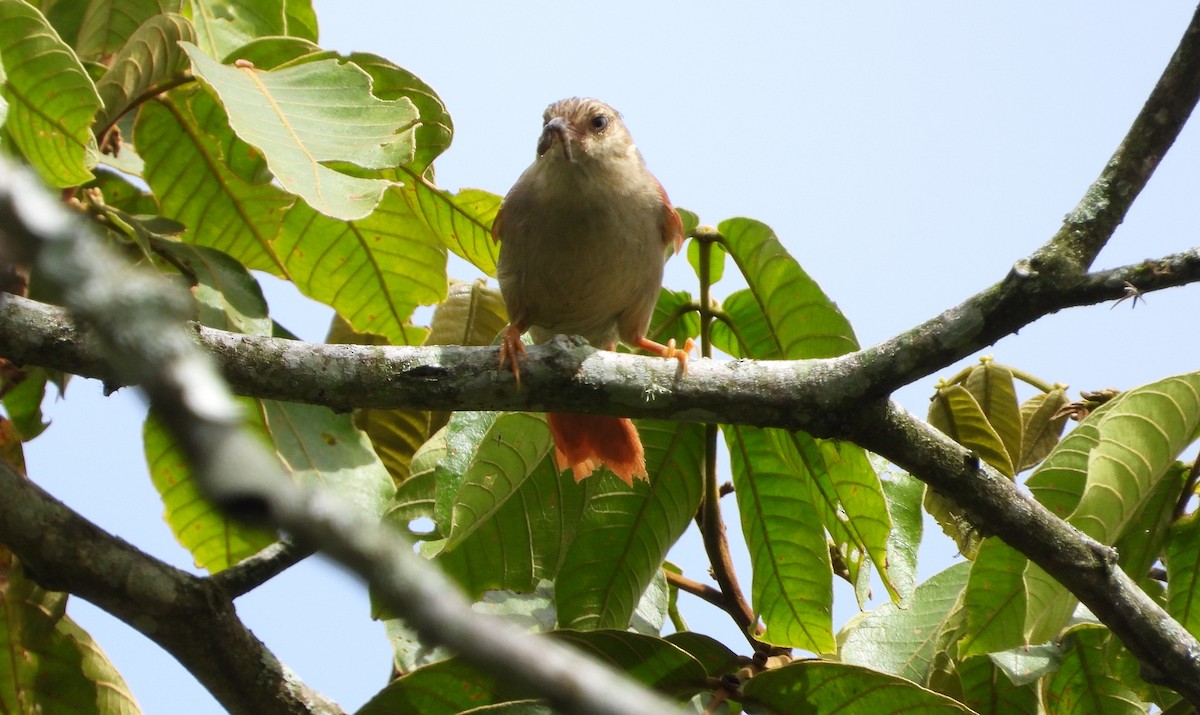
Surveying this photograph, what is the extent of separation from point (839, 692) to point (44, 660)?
174 centimetres

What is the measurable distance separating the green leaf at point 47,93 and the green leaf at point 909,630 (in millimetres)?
2059

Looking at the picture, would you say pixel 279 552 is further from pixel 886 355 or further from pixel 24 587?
pixel 886 355

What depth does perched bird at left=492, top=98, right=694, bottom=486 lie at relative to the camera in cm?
324

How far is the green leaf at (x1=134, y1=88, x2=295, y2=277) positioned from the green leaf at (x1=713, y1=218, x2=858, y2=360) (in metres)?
1.31

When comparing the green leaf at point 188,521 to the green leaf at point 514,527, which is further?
the green leaf at point 188,521

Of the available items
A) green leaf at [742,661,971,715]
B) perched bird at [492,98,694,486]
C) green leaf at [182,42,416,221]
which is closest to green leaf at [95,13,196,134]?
green leaf at [182,42,416,221]

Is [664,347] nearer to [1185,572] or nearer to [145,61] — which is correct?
[1185,572]

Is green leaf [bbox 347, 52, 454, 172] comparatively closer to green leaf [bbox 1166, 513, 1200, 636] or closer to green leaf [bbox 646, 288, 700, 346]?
green leaf [bbox 646, 288, 700, 346]

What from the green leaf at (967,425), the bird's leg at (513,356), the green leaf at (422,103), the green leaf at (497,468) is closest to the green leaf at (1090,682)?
the green leaf at (967,425)

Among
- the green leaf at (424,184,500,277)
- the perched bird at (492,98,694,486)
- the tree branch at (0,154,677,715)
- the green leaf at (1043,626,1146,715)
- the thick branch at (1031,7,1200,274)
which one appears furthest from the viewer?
the perched bird at (492,98,694,486)

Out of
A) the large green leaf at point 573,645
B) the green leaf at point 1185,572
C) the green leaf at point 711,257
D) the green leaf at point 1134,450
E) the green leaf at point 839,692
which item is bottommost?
the green leaf at point 839,692

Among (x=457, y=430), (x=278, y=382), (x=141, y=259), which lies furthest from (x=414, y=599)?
(x=141, y=259)

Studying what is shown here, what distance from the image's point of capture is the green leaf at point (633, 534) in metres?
2.68

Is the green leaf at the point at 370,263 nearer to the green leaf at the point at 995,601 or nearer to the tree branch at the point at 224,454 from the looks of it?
the green leaf at the point at 995,601
